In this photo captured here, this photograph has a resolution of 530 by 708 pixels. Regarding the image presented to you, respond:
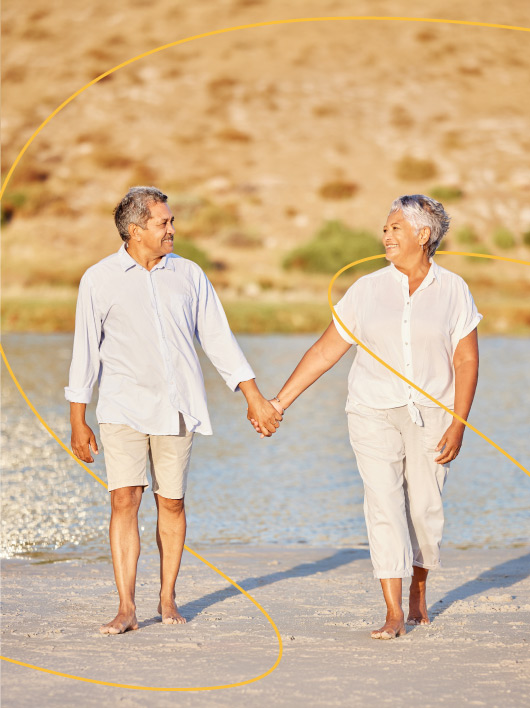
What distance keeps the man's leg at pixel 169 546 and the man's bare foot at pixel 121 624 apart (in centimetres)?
22

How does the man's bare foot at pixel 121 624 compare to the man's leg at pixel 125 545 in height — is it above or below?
below

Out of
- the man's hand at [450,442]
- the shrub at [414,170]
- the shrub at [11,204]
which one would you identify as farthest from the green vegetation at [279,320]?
the shrub at [414,170]

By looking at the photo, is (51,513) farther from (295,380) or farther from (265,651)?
(265,651)

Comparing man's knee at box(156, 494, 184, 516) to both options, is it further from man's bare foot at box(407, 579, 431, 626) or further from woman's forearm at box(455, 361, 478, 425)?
woman's forearm at box(455, 361, 478, 425)

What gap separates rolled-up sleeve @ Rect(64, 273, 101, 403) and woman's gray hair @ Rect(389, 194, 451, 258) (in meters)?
1.44

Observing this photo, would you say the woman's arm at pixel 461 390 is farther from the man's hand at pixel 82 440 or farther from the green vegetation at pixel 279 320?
the green vegetation at pixel 279 320

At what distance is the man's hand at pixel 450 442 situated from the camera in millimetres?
6039

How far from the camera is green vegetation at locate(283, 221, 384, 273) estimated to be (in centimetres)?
4166

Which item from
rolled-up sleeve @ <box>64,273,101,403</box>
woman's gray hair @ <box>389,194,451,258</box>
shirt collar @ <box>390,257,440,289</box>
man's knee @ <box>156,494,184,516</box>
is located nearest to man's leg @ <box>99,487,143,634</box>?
man's knee @ <box>156,494,184,516</box>

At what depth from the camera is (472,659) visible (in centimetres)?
551

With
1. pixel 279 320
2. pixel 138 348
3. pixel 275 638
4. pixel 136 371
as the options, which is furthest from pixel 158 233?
pixel 279 320

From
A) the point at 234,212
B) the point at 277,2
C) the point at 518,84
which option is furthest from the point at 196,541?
the point at 277,2

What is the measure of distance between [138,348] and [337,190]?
4554cm

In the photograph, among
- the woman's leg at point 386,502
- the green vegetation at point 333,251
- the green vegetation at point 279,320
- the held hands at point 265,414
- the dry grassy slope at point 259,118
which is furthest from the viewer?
the dry grassy slope at point 259,118
